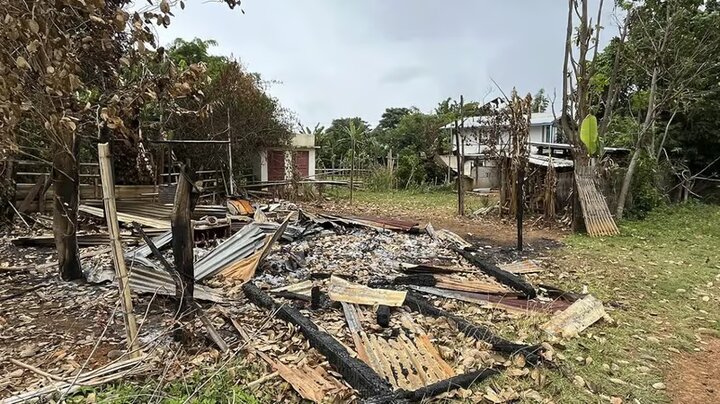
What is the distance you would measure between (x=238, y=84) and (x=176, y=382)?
11.7 meters

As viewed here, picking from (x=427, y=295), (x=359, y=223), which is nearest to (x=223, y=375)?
(x=427, y=295)

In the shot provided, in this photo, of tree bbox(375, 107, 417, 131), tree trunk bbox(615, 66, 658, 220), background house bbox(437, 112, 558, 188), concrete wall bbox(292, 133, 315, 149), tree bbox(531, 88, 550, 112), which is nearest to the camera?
tree trunk bbox(615, 66, 658, 220)

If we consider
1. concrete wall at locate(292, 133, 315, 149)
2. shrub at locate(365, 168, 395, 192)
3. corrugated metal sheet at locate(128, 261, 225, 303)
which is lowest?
corrugated metal sheet at locate(128, 261, 225, 303)

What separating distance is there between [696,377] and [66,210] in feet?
18.0

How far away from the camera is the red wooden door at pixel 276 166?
16.0 meters

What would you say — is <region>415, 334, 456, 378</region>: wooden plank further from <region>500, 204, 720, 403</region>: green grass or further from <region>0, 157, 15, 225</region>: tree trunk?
<region>0, 157, 15, 225</region>: tree trunk

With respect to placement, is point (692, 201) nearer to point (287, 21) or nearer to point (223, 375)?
point (287, 21)

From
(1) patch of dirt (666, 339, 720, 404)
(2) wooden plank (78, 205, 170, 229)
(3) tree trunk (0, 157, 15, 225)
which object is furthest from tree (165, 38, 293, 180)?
(1) patch of dirt (666, 339, 720, 404)

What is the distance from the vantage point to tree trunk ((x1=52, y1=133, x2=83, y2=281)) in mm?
4527

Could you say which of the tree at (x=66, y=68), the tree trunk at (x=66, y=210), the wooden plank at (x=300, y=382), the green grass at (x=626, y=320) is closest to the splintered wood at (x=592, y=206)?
the green grass at (x=626, y=320)

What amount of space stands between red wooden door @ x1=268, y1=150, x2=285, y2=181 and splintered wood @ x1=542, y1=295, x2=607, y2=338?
1268 cm

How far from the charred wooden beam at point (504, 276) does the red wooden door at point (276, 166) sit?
35.1 feet

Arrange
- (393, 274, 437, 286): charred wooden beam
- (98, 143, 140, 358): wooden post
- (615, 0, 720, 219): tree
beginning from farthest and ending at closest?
(615, 0, 720, 219): tree < (393, 274, 437, 286): charred wooden beam < (98, 143, 140, 358): wooden post

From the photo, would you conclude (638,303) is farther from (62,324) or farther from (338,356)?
(62,324)
